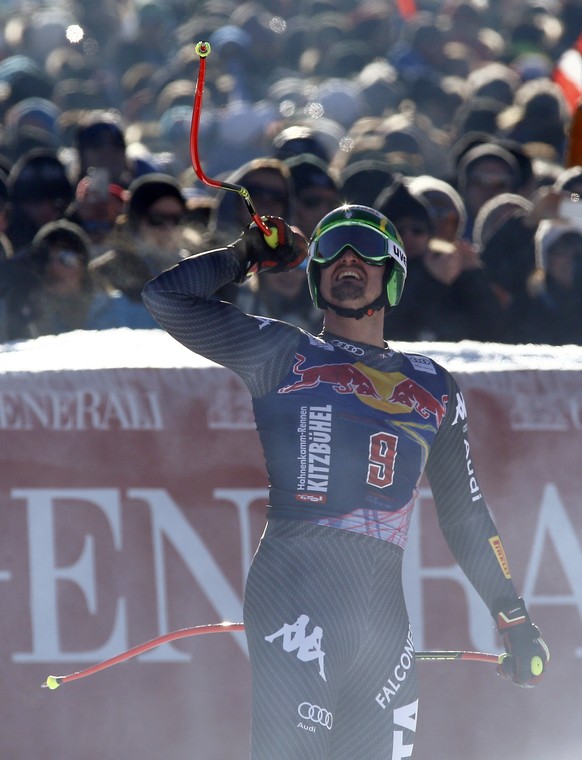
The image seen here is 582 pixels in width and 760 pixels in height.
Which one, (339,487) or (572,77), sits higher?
(572,77)

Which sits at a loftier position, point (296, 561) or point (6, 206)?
point (6, 206)

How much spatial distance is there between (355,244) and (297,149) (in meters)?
4.72

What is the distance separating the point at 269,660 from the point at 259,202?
3.58 m

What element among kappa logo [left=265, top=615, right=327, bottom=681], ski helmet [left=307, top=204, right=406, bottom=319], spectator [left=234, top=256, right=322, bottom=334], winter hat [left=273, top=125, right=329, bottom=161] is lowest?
kappa logo [left=265, top=615, right=327, bottom=681]

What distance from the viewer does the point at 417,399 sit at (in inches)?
172

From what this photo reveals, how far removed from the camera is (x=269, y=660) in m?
3.95

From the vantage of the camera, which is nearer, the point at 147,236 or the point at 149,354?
the point at 149,354

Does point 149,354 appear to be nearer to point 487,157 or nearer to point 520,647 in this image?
point 520,647

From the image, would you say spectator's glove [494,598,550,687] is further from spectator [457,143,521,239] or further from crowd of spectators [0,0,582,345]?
spectator [457,143,521,239]

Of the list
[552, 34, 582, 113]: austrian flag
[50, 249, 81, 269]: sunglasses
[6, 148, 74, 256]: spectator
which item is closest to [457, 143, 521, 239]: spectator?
[6, 148, 74, 256]: spectator

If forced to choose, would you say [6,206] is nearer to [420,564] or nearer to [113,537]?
[113,537]

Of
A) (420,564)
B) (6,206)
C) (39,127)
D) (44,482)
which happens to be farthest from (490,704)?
(39,127)

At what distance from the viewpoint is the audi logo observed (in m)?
3.83

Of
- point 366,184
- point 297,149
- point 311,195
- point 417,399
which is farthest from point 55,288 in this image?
point 417,399
